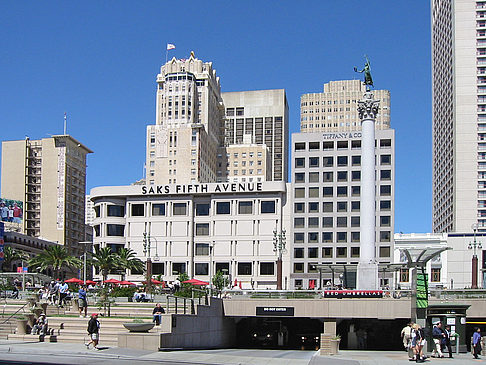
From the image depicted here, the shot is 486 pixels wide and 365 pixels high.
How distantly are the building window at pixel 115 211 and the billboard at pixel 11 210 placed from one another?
123 ft

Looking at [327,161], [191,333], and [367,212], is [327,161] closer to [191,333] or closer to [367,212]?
[367,212]

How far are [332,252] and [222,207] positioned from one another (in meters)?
19.2

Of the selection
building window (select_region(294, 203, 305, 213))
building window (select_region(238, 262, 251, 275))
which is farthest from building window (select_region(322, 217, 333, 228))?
building window (select_region(238, 262, 251, 275))

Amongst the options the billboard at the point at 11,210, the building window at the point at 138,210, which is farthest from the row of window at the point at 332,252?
the billboard at the point at 11,210

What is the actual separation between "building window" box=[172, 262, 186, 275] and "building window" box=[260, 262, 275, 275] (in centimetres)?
1292

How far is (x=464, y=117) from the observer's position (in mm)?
136750

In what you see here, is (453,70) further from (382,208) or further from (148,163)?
(148,163)

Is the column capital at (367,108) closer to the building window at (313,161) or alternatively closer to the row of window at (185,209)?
the row of window at (185,209)

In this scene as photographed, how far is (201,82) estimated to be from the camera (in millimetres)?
178000

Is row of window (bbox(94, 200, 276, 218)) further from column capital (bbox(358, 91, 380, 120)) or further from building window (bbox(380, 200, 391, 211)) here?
column capital (bbox(358, 91, 380, 120))

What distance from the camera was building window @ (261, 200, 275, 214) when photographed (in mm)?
110694

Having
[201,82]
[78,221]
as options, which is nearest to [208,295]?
[78,221]

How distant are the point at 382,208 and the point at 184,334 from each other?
246ft

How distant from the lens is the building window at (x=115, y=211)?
382 ft
